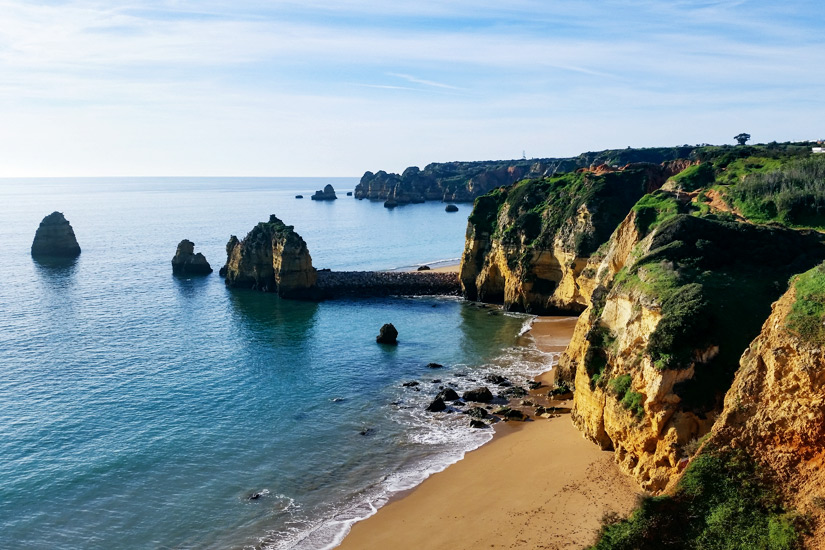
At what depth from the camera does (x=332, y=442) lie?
1433 inches

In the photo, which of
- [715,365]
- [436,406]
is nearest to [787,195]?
[715,365]

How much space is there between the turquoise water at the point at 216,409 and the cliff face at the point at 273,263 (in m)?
2.73

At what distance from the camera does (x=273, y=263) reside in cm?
8194

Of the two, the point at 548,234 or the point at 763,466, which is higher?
the point at 548,234

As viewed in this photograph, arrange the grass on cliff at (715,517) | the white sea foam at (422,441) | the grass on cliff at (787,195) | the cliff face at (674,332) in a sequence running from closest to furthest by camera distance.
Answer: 1. the grass on cliff at (715,517)
2. the cliff face at (674,332)
3. the white sea foam at (422,441)
4. the grass on cliff at (787,195)

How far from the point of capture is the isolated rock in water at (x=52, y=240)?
109 m

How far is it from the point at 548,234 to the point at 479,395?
3229 cm

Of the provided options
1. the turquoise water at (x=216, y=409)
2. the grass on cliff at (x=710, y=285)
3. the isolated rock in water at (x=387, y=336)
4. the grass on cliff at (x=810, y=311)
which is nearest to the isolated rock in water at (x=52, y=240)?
the turquoise water at (x=216, y=409)

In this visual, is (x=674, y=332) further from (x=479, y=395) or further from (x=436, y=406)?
(x=436, y=406)

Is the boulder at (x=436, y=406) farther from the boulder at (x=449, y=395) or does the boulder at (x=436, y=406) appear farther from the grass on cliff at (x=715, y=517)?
the grass on cliff at (x=715, y=517)

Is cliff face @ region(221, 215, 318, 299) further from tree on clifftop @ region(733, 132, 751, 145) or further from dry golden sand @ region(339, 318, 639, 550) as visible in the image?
tree on clifftop @ region(733, 132, 751, 145)

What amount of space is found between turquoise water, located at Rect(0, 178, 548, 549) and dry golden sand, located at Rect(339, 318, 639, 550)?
160 cm

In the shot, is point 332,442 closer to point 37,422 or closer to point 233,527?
point 233,527

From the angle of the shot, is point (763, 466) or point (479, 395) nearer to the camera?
point (763, 466)
